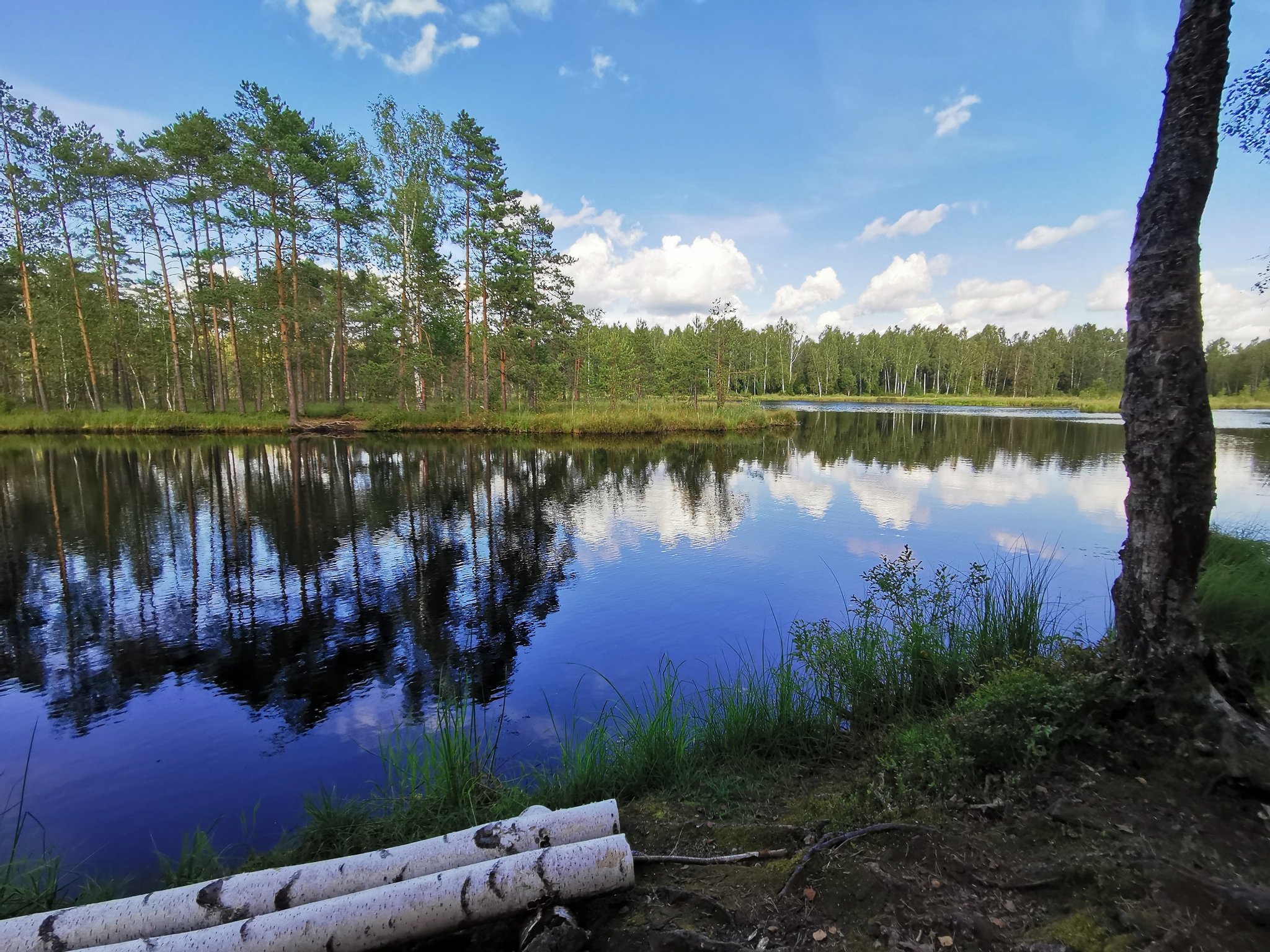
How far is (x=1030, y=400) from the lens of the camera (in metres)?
86.4

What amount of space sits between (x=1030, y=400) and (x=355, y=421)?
3575 inches

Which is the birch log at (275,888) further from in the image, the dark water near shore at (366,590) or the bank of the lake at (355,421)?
the bank of the lake at (355,421)

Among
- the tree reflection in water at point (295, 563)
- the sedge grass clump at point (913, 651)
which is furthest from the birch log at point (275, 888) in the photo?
the sedge grass clump at point (913, 651)

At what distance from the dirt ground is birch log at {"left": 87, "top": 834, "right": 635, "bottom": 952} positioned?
0.21 meters

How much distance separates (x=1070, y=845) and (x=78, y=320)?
53.2m

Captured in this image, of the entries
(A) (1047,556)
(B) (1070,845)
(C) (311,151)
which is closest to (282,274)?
(C) (311,151)

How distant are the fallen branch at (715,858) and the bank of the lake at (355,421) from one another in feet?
116

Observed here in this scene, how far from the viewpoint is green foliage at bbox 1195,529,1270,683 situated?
4.86m

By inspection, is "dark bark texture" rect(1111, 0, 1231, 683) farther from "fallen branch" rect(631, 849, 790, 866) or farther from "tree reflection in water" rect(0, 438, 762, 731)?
"tree reflection in water" rect(0, 438, 762, 731)

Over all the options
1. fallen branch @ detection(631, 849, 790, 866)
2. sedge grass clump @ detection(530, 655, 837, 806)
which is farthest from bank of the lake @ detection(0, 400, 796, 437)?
fallen branch @ detection(631, 849, 790, 866)

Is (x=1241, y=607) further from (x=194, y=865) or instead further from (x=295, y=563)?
(x=295, y=563)

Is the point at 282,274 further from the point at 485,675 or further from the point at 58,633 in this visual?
the point at 485,675

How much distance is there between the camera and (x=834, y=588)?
32.3 feet

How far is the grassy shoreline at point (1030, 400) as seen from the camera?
234 feet
